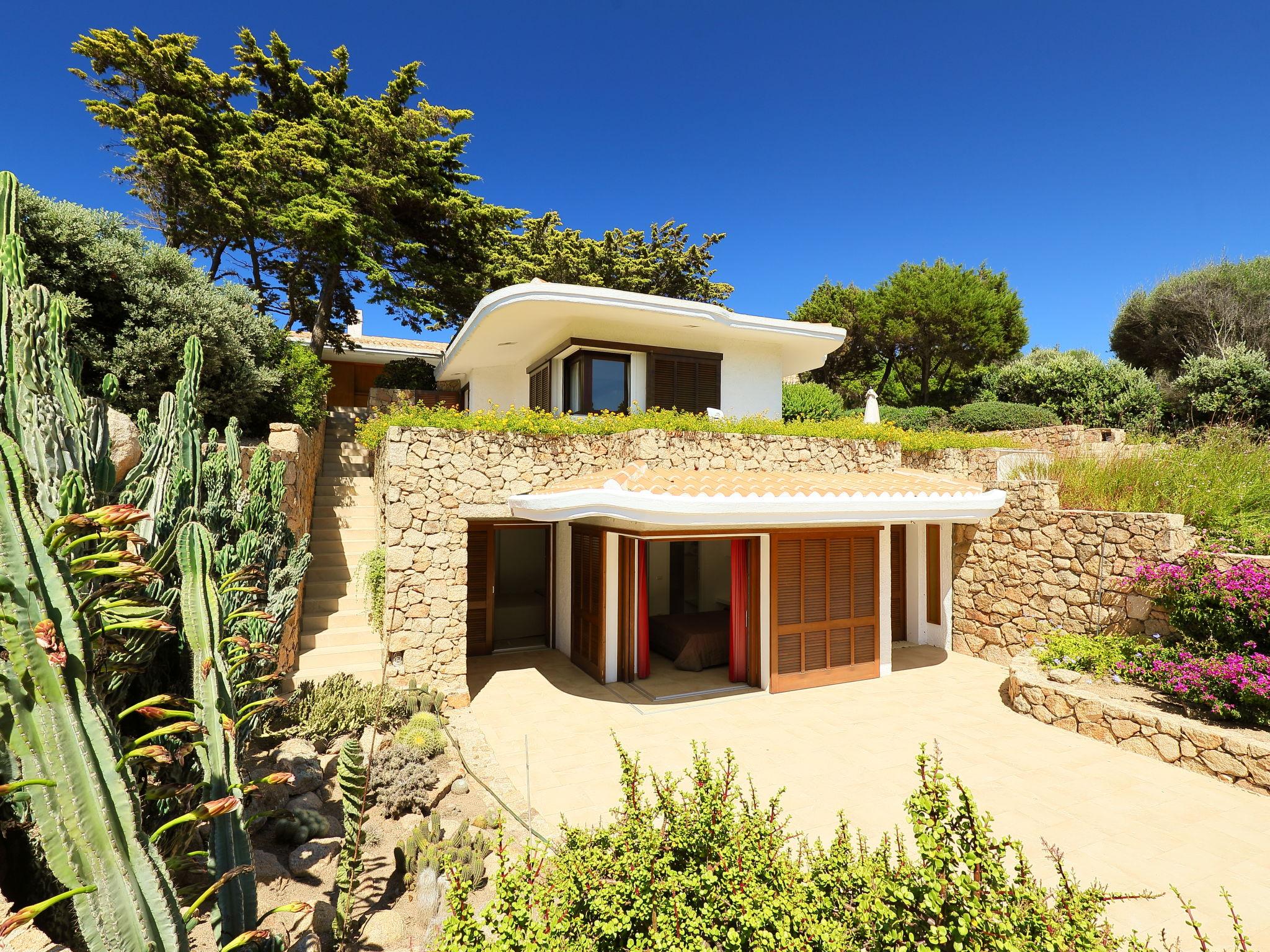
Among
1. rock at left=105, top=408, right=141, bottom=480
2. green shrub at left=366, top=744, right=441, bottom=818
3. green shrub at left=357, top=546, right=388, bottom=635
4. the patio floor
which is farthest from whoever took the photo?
green shrub at left=357, top=546, right=388, bottom=635

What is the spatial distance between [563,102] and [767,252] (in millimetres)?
12137

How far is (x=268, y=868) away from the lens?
4.27m

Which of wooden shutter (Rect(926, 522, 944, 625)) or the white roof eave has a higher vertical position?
the white roof eave

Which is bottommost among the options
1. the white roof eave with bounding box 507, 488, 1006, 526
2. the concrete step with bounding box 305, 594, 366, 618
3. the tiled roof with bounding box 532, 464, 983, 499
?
the concrete step with bounding box 305, 594, 366, 618

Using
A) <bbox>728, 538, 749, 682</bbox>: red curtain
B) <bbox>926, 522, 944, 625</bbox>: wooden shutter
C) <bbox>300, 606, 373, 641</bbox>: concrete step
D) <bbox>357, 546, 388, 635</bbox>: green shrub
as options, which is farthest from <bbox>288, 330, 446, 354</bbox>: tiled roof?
<bbox>926, 522, 944, 625</bbox>: wooden shutter

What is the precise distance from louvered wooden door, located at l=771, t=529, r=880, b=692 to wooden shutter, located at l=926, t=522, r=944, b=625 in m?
2.92

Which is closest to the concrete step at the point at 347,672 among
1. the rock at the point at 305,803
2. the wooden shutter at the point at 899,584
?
the rock at the point at 305,803

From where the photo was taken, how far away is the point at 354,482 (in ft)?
48.3

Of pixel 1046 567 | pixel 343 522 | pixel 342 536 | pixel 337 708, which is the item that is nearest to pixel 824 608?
pixel 1046 567

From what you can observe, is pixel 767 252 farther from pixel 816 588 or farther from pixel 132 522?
pixel 132 522

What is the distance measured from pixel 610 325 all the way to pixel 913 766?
9.46 metres

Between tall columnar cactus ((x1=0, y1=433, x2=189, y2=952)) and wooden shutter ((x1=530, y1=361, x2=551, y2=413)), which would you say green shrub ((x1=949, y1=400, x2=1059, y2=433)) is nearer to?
wooden shutter ((x1=530, y1=361, x2=551, y2=413))

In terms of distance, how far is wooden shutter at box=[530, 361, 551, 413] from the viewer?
13.4 m

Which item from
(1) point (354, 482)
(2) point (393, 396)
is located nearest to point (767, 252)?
(2) point (393, 396)
